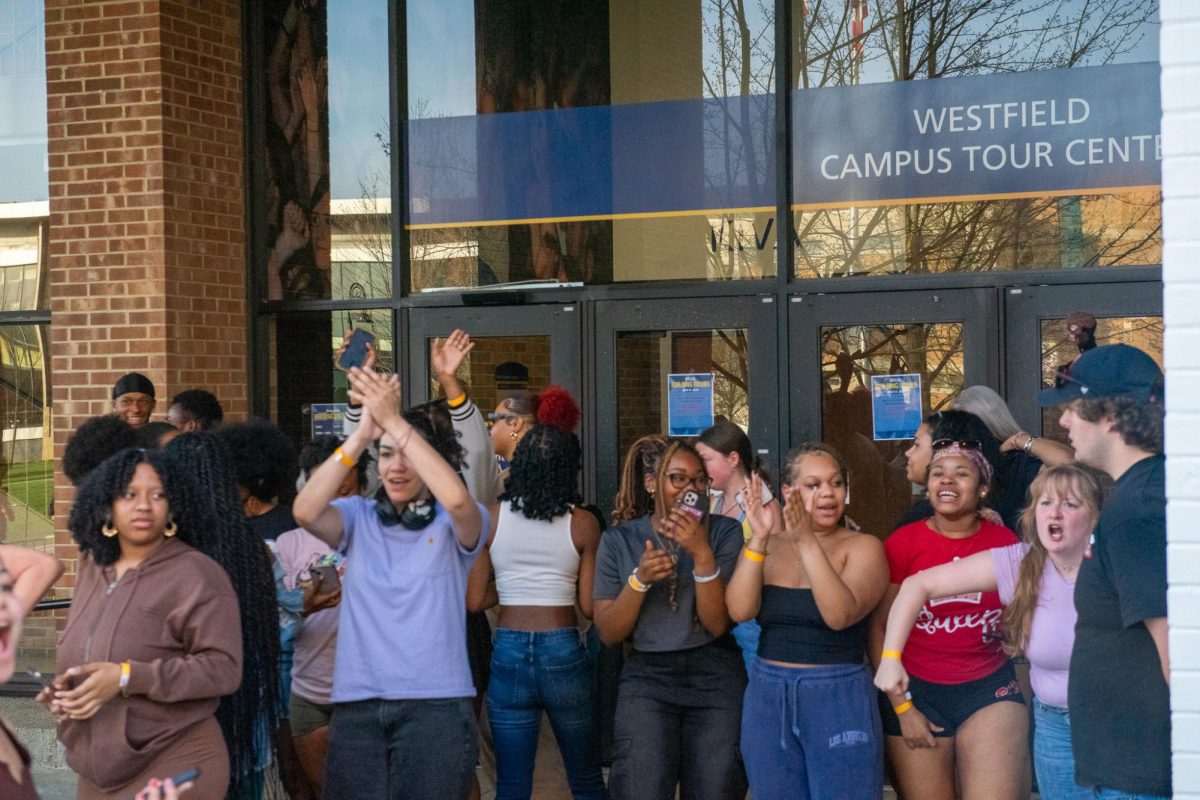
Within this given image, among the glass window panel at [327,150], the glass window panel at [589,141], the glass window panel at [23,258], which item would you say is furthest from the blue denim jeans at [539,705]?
the glass window panel at [23,258]

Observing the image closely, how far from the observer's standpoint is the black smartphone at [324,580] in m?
5.08

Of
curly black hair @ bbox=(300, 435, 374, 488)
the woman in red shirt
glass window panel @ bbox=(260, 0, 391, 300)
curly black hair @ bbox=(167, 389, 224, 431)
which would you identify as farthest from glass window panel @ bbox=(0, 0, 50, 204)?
the woman in red shirt

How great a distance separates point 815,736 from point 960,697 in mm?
541

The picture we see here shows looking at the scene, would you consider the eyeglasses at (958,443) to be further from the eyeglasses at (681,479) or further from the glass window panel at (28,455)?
the glass window panel at (28,455)

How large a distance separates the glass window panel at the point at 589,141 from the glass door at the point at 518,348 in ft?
0.64

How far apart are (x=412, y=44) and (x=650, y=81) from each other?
4.96ft

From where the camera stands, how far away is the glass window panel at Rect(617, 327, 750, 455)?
23.6 feet

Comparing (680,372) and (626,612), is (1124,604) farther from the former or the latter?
(680,372)

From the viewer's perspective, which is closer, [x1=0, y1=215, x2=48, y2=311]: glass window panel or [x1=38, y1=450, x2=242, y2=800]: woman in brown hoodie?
[x1=38, y1=450, x2=242, y2=800]: woman in brown hoodie

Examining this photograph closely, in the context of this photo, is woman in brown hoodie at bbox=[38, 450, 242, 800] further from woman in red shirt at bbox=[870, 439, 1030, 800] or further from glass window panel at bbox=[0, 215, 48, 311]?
glass window panel at bbox=[0, 215, 48, 311]

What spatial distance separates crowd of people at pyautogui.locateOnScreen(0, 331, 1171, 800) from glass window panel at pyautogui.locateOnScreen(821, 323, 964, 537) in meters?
0.97

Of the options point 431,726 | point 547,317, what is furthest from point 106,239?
point 431,726

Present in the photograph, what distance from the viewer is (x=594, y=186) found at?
7.56 meters

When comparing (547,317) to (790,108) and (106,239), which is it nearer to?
(790,108)
